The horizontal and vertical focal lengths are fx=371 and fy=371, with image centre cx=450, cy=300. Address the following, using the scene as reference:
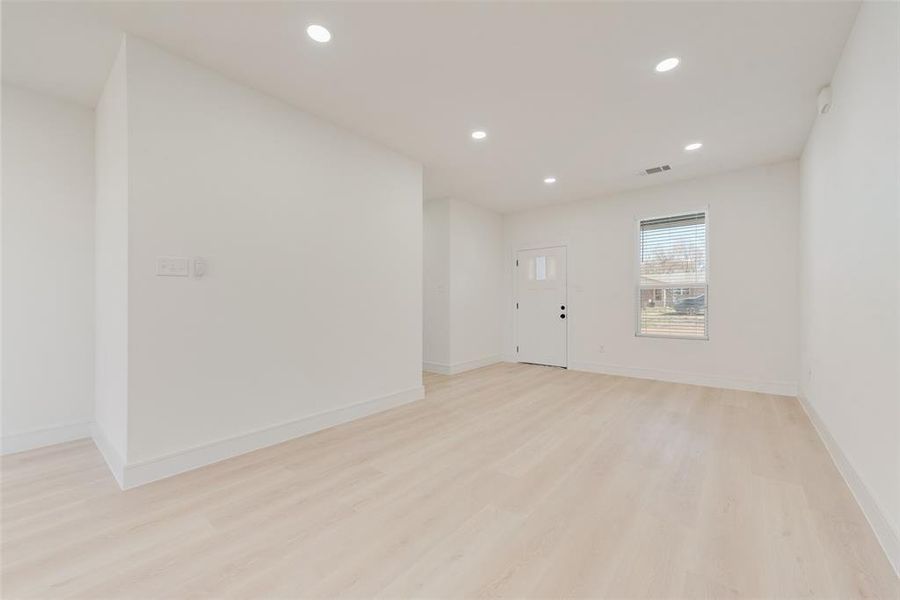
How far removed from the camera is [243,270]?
2740mm

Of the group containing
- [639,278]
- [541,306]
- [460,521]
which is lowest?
[460,521]

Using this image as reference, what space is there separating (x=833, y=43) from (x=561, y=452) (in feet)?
10.3

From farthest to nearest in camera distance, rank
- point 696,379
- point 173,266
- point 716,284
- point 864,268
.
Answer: point 696,379, point 716,284, point 173,266, point 864,268

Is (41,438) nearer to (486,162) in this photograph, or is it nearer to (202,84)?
(202,84)

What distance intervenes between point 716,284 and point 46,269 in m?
6.74

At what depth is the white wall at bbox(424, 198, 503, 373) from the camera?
223 inches

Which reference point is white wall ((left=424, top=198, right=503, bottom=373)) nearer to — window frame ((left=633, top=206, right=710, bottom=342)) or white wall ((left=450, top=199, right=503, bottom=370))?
white wall ((left=450, top=199, right=503, bottom=370))

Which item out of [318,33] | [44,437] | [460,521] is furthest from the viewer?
[44,437]

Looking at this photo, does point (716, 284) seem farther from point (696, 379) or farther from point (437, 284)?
point (437, 284)

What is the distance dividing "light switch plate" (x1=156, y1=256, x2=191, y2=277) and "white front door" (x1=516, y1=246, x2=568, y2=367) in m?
5.06

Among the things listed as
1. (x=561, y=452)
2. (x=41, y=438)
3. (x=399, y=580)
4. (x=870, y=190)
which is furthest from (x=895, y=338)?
(x=41, y=438)

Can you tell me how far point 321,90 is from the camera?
2.83m

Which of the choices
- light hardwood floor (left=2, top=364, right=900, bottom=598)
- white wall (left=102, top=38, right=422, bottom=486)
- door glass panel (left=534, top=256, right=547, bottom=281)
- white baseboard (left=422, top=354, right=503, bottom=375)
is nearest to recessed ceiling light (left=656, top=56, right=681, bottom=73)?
white wall (left=102, top=38, right=422, bottom=486)

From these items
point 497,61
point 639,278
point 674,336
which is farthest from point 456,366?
point 497,61
